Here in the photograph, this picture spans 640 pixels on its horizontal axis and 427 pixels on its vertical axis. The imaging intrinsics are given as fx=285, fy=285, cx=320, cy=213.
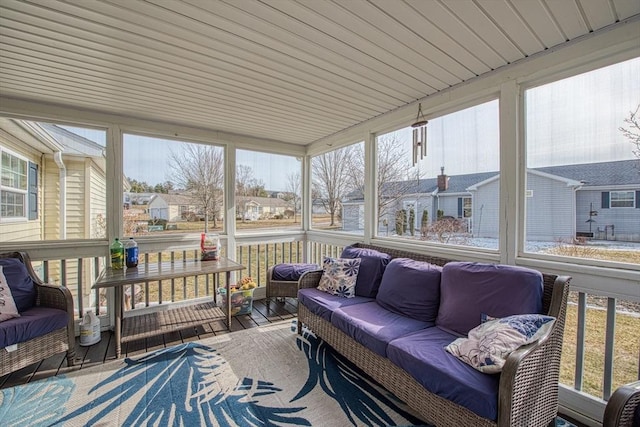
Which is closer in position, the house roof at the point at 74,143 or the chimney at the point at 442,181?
the chimney at the point at 442,181

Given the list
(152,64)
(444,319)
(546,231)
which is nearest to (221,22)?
(152,64)

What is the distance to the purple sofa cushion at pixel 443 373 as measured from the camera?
144 cm

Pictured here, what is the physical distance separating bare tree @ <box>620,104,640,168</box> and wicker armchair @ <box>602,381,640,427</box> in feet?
4.67

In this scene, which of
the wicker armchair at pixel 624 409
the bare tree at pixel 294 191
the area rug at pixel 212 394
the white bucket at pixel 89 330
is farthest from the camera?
the bare tree at pixel 294 191

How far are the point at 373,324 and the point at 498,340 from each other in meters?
0.90

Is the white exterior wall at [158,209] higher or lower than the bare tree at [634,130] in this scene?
lower

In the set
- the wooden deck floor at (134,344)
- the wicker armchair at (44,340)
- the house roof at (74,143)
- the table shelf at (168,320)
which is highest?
the house roof at (74,143)

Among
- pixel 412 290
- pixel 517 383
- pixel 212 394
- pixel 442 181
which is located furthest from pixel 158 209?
pixel 517 383

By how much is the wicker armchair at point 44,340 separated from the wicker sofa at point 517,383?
101 inches

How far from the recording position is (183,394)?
2.19 m

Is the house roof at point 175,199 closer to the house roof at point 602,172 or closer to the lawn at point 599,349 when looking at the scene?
the house roof at point 602,172

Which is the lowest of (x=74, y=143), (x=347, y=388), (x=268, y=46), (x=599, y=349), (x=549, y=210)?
(x=347, y=388)

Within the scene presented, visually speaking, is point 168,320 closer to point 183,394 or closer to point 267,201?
point 183,394

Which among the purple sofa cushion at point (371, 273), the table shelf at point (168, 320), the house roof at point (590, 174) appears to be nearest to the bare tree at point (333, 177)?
the purple sofa cushion at point (371, 273)
